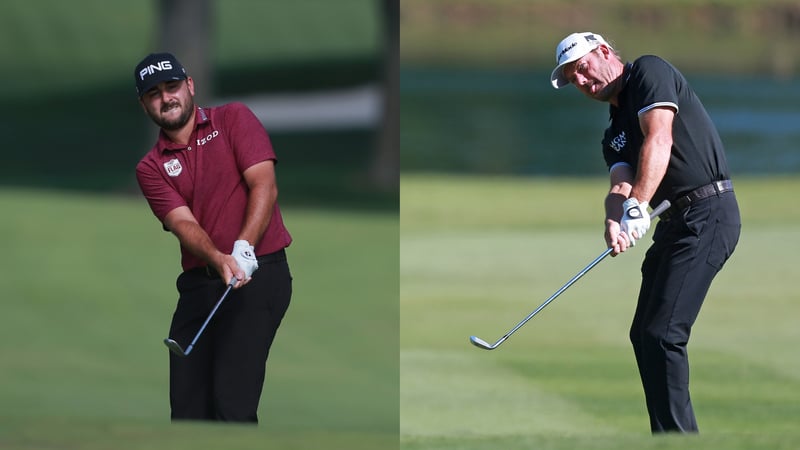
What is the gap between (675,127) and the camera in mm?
4988

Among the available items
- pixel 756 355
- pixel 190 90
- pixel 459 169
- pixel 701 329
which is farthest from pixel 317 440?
pixel 459 169

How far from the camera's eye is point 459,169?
2439 cm

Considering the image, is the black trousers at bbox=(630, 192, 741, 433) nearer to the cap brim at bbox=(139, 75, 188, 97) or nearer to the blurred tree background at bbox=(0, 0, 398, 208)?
the cap brim at bbox=(139, 75, 188, 97)

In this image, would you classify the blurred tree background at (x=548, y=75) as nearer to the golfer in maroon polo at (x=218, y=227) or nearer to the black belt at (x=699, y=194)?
the black belt at (x=699, y=194)

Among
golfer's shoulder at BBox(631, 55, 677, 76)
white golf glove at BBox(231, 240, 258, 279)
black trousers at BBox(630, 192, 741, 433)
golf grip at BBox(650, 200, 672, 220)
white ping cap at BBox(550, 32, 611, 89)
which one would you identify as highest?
white ping cap at BBox(550, 32, 611, 89)

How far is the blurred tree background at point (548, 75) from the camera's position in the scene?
85.3ft

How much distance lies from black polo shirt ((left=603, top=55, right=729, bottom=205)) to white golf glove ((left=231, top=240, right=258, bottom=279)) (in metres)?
1.38

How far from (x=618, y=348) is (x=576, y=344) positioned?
294 millimetres

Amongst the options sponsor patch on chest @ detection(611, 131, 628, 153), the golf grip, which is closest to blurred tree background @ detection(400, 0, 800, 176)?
sponsor patch on chest @ detection(611, 131, 628, 153)

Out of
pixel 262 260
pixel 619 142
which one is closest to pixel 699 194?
pixel 619 142

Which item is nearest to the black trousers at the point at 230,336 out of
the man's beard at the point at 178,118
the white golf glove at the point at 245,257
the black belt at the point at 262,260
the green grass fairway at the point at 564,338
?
the black belt at the point at 262,260

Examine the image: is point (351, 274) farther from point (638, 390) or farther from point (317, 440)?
point (317, 440)

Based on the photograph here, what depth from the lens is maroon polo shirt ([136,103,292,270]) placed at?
4438 mm

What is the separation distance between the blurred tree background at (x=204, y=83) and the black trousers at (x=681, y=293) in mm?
13189
